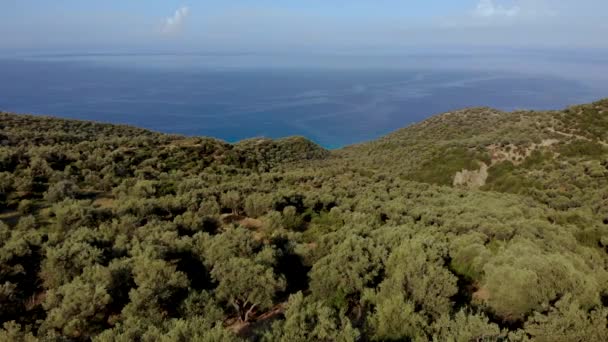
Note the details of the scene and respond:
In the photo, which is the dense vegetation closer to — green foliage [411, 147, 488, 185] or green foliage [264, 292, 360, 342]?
green foliage [264, 292, 360, 342]

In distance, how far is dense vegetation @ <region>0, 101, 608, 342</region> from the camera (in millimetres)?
7098

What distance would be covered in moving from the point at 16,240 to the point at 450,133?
6400 cm

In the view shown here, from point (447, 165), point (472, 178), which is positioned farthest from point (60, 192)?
point (472, 178)

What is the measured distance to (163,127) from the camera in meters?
119

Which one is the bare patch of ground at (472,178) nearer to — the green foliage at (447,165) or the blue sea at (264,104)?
the green foliage at (447,165)

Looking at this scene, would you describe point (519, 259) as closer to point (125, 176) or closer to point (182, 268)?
point (182, 268)

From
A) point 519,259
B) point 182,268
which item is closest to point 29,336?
point 182,268


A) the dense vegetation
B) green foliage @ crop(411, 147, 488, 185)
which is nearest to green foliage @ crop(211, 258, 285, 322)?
the dense vegetation

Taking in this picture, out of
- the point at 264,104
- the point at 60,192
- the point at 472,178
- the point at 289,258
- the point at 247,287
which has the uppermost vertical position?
the point at 264,104

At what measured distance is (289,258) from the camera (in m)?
11.8

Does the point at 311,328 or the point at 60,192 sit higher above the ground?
the point at 311,328

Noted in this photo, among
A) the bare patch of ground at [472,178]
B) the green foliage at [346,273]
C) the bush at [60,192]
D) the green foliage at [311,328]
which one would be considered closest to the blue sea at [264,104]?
the bare patch of ground at [472,178]

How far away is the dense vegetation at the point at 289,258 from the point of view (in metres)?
7.10

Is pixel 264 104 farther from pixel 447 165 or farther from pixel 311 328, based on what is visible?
pixel 311 328
